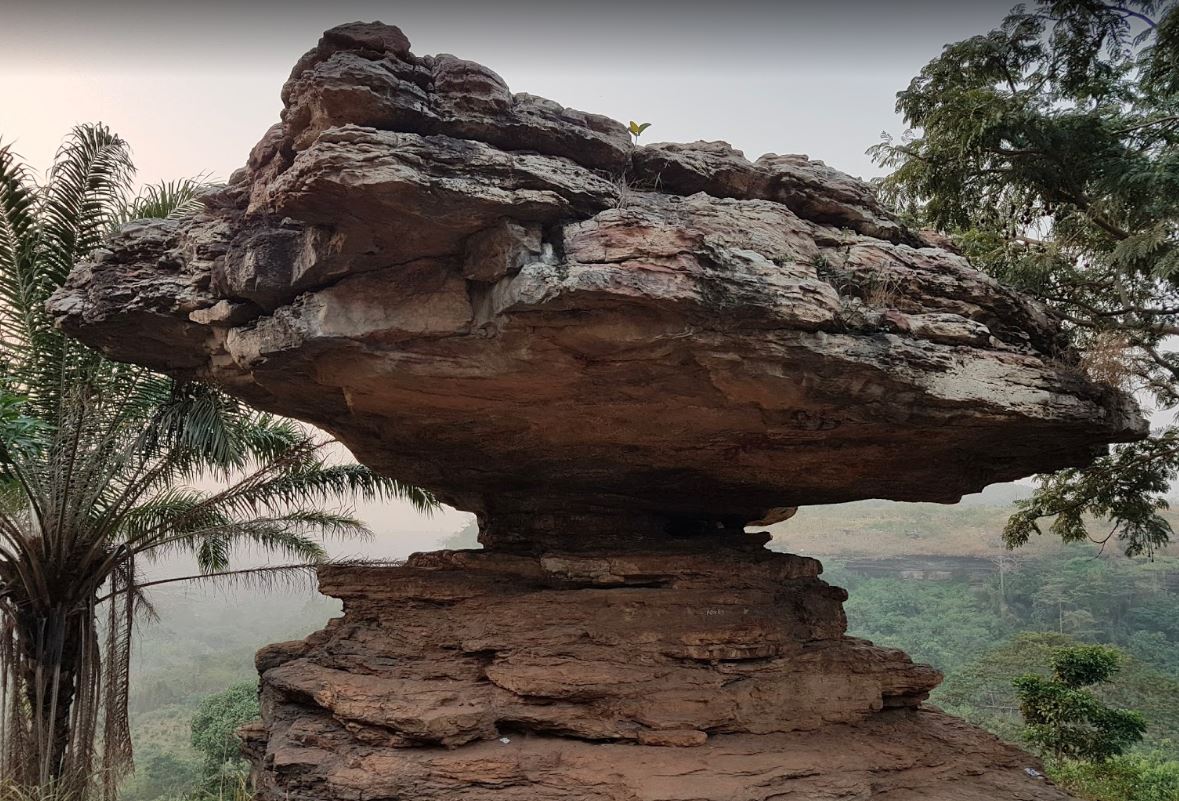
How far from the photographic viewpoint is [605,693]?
714 centimetres

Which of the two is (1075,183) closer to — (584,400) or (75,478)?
(584,400)

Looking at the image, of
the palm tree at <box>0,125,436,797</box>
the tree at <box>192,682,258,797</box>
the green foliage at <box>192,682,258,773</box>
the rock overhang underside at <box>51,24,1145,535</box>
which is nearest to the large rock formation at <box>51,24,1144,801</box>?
the rock overhang underside at <box>51,24,1145,535</box>

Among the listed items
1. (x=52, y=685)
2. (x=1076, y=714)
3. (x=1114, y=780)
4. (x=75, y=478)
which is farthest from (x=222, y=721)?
(x=1114, y=780)

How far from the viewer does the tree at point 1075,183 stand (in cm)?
994

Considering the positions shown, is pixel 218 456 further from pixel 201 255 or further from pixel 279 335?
pixel 279 335

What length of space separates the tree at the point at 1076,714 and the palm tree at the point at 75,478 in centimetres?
1402

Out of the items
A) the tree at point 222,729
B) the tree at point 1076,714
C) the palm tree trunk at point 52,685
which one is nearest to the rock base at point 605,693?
the palm tree trunk at point 52,685

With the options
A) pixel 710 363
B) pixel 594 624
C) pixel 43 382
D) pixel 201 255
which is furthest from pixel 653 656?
pixel 43 382

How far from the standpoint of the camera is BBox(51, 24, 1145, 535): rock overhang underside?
17.6 ft

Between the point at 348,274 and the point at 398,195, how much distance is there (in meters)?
1.16

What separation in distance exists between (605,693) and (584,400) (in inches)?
116

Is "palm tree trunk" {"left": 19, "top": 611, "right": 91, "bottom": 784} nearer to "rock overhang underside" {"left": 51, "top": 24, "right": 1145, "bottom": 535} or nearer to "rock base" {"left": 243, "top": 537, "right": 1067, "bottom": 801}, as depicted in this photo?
"rock base" {"left": 243, "top": 537, "right": 1067, "bottom": 801}

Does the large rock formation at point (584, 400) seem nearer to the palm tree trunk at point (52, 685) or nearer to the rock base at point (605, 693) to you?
the rock base at point (605, 693)

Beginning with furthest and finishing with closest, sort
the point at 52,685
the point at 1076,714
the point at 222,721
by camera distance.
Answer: the point at 222,721
the point at 1076,714
the point at 52,685
